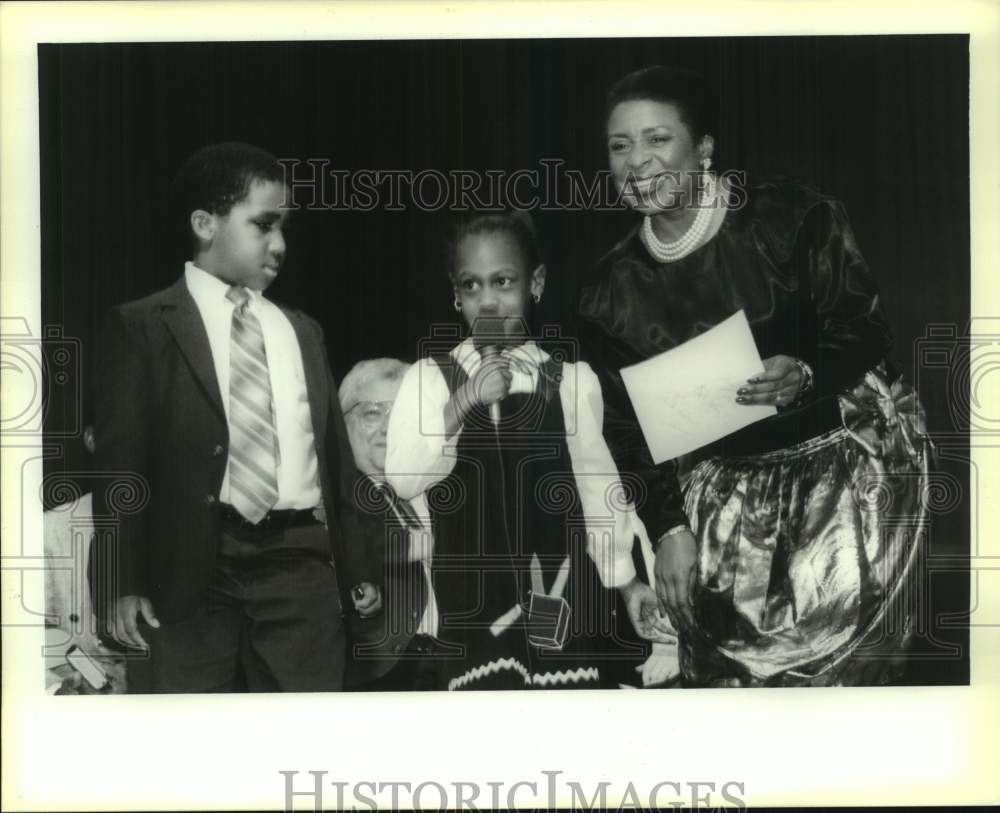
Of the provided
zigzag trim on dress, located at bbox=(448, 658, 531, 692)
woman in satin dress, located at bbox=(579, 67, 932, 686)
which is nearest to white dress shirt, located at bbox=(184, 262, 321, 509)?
zigzag trim on dress, located at bbox=(448, 658, 531, 692)

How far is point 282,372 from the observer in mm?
3871

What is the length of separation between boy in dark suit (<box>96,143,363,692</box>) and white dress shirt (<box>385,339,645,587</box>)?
8.4 inches

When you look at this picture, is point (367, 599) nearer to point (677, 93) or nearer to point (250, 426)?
point (250, 426)

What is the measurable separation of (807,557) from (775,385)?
58cm

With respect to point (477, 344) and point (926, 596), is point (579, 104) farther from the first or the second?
point (926, 596)

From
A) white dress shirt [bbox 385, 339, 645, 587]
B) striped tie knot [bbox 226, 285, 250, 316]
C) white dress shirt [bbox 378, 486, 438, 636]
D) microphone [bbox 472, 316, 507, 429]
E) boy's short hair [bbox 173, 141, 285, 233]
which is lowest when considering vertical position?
white dress shirt [bbox 378, 486, 438, 636]

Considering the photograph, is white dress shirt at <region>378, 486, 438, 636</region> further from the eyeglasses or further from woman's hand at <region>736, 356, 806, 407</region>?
woman's hand at <region>736, 356, 806, 407</region>

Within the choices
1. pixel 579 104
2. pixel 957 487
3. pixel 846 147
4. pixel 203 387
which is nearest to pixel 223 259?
pixel 203 387

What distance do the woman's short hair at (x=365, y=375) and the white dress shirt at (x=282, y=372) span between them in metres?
0.13

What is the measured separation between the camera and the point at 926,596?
3.94 m

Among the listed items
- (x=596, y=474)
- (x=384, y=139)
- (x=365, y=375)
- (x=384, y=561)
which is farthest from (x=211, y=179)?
(x=596, y=474)

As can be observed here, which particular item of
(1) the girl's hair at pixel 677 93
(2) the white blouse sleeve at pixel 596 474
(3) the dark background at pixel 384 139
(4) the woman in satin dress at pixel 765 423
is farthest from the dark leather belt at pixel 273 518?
(1) the girl's hair at pixel 677 93

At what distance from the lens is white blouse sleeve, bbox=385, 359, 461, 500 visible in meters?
3.89

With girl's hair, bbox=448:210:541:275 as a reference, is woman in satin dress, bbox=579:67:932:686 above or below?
below
